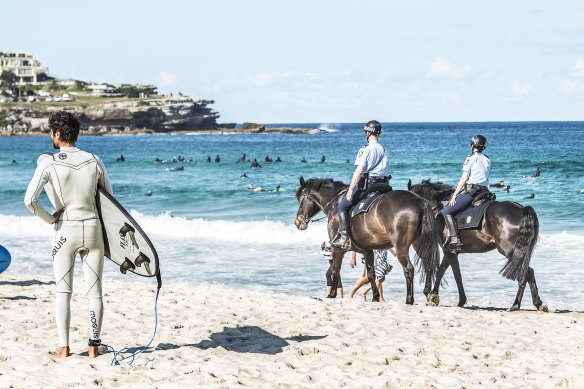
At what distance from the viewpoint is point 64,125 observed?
7.77 metres

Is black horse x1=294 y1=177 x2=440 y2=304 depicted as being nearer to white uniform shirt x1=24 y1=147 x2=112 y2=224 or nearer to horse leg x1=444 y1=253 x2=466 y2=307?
horse leg x1=444 y1=253 x2=466 y2=307

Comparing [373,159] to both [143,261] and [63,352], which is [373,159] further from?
[63,352]

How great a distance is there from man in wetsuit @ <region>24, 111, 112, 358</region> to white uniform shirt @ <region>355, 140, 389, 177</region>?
18.7 feet

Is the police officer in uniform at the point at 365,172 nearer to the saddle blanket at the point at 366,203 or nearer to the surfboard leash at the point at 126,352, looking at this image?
the saddle blanket at the point at 366,203

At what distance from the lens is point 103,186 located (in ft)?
26.0

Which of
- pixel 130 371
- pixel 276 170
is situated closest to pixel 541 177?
pixel 276 170

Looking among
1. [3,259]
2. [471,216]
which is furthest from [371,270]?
[3,259]

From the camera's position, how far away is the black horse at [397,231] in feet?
41.9

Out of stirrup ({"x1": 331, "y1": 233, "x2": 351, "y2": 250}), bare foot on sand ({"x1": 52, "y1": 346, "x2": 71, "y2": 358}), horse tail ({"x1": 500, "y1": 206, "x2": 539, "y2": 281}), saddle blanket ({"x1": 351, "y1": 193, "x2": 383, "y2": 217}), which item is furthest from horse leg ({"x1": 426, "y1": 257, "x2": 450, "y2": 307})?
bare foot on sand ({"x1": 52, "y1": 346, "x2": 71, "y2": 358})

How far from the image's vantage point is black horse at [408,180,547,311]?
1308 cm

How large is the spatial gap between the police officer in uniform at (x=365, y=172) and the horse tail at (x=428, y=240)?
83 cm

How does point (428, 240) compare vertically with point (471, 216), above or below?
below

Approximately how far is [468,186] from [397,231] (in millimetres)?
1734

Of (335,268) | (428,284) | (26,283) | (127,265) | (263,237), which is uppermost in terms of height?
(127,265)
